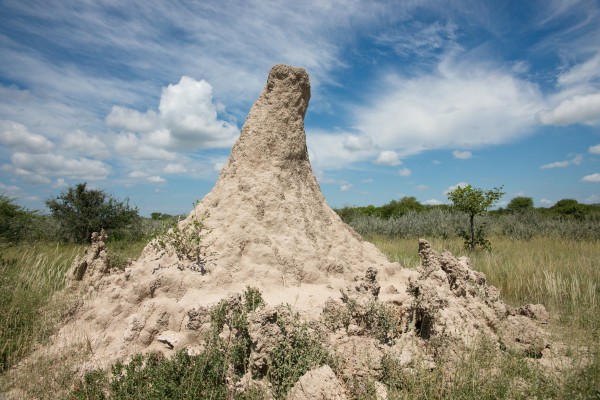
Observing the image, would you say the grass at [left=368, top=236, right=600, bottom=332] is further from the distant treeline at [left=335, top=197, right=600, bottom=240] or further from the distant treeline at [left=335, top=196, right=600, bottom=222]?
the distant treeline at [left=335, top=196, right=600, bottom=222]

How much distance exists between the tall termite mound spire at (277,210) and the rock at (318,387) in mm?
1723

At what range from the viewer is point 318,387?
330cm

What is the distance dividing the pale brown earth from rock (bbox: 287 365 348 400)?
1 cm

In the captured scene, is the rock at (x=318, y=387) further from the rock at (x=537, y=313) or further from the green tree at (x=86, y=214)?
the green tree at (x=86, y=214)

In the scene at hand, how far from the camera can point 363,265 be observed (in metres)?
6.04

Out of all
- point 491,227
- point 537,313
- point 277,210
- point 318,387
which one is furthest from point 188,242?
point 491,227

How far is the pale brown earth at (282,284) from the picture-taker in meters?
4.12

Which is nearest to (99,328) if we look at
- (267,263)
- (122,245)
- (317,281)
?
(267,263)

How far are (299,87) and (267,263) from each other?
321 cm

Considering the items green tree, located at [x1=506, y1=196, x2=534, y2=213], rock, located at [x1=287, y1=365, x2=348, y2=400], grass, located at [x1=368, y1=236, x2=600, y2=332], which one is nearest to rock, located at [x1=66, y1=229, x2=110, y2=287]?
rock, located at [x1=287, y1=365, x2=348, y2=400]

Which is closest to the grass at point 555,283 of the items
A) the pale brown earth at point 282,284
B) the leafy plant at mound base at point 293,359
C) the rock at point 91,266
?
the pale brown earth at point 282,284

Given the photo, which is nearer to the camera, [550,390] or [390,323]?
[550,390]

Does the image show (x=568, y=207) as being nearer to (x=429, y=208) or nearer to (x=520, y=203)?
(x=520, y=203)

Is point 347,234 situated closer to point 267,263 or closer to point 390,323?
point 267,263
